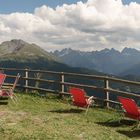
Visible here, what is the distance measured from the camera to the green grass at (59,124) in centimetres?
1100

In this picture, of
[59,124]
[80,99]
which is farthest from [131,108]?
[80,99]

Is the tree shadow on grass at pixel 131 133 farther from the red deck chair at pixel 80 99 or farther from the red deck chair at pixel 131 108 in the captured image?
the red deck chair at pixel 80 99

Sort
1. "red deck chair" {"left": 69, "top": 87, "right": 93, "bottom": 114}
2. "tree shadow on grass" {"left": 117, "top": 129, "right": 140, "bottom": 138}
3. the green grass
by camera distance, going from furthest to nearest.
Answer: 1. "red deck chair" {"left": 69, "top": 87, "right": 93, "bottom": 114}
2. "tree shadow on grass" {"left": 117, "top": 129, "right": 140, "bottom": 138}
3. the green grass

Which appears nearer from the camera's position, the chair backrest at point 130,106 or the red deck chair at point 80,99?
the chair backrest at point 130,106

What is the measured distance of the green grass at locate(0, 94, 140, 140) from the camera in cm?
1100

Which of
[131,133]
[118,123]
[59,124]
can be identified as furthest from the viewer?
[118,123]

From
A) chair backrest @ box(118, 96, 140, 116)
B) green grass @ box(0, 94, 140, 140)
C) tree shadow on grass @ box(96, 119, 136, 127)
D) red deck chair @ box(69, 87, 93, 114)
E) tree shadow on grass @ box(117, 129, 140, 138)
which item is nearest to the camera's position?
green grass @ box(0, 94, 140, 140)

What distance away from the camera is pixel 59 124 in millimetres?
12555

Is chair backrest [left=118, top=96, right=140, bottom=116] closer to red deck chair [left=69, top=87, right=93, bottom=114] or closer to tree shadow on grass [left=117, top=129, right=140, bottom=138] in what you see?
tree shadow on grass [left=117, top=129, right=140, bottom=138]

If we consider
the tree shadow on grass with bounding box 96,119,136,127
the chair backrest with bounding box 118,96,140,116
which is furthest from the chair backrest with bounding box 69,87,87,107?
the chair backrest with bounding box 118,96,140,116

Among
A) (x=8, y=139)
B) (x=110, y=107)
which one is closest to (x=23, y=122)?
(x=8, y=139)

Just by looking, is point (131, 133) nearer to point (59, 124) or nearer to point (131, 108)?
point (131, 108)

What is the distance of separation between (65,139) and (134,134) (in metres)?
2.69

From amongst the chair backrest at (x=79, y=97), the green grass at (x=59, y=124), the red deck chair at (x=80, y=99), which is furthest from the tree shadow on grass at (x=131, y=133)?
the chair backrest at (x=79, y=97)
